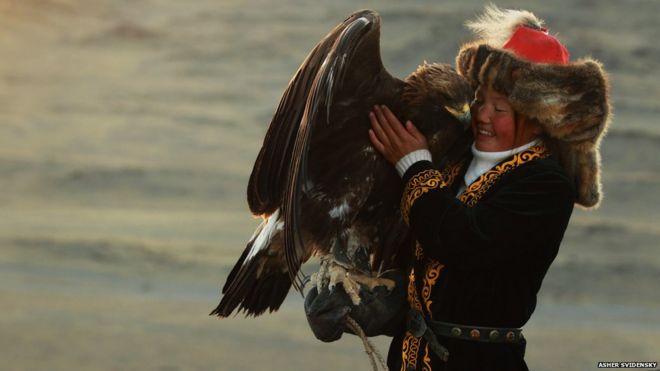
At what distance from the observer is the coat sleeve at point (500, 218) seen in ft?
8.34

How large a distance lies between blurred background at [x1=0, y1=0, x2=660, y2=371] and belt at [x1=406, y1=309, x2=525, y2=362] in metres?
3.54

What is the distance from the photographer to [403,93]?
10.3ft

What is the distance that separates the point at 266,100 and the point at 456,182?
8.46 metres

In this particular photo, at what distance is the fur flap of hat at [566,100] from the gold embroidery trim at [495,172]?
0.05m

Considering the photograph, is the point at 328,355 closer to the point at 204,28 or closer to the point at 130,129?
the point at 130,129

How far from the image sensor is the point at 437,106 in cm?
304

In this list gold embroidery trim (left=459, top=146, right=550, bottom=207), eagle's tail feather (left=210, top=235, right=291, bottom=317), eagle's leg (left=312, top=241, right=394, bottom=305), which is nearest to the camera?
gold embroidery trim (left=459, top=146, right=550, bottom=207)

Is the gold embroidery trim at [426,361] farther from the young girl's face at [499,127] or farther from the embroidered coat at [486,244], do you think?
the young girl's face at [499,127]

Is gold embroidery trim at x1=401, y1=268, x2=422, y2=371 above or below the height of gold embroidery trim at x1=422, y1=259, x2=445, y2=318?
below

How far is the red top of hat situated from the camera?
2.67 m

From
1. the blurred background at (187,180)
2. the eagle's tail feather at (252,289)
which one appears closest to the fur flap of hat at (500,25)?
the eagle's tail feather at (252,289)

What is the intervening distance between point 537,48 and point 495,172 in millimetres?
311

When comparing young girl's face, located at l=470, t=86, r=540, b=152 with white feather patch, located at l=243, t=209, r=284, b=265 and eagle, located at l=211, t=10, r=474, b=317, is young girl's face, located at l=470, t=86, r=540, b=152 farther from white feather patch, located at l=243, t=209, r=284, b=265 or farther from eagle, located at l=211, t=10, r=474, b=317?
white feather patch, located at l=243, t=209, r=284, b=265

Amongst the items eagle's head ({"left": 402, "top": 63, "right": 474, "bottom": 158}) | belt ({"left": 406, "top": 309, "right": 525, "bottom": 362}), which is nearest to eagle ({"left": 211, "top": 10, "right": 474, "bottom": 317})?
eagle's head ({"left": 402, "top": 63, "right": 474, "bottom": 158})
